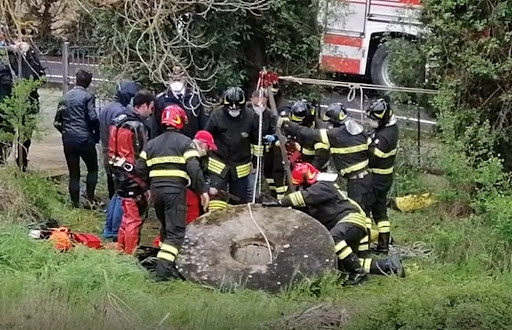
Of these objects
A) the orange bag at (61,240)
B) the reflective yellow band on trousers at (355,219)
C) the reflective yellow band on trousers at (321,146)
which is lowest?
the orange bag at (61,240)

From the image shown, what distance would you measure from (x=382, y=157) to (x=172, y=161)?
2.43 m

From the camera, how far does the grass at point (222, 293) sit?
5305mm

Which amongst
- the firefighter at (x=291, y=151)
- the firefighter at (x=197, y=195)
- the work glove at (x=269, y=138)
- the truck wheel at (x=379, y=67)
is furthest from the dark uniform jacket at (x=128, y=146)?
the truck wheel at (x=379, y=67)

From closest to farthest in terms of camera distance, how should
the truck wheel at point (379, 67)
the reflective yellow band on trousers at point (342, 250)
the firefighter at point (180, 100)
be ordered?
the reflective yellow band on trousers at point (342, 250)
the firefighter at point (180, 100)
the truck wheel at point (379, 67)

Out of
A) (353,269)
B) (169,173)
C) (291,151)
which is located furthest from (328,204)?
(291,151)

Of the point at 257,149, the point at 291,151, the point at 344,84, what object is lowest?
the point at 291,151

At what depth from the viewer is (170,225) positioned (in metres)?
8.12

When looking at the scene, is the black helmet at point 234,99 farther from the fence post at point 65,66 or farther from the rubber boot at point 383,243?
the fence post at point 65,66

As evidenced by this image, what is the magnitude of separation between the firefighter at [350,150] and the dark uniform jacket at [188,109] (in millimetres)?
1637

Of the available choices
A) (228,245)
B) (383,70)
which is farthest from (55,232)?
(383,70)

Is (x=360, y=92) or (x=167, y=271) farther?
(x=360, y=92)

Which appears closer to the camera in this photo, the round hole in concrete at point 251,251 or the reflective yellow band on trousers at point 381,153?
the round hole in concrete at point 251,251

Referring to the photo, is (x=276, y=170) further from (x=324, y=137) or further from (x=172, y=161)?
(x=172, y=161)

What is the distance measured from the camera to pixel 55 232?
8.54m
